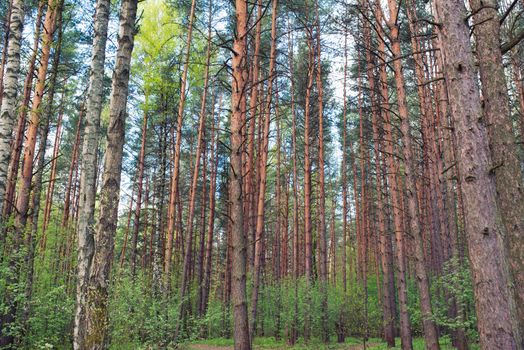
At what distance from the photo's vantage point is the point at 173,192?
39.7ft

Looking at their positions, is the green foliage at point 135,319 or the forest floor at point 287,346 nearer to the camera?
the green foliage at point 135,319

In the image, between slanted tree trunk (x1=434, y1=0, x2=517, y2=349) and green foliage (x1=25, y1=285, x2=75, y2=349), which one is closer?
slanted tree trunk (x1=434, y1=0, x2=517, y2=349)

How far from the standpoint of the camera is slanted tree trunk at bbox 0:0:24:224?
6801 mm

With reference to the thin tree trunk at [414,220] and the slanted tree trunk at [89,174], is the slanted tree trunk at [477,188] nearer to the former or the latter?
the thin tree trunk at [414,220]

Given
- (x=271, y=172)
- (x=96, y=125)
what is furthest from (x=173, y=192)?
(x=271, y=172)

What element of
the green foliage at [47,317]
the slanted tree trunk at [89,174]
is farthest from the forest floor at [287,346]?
the slanted tree trunk at [89,174]

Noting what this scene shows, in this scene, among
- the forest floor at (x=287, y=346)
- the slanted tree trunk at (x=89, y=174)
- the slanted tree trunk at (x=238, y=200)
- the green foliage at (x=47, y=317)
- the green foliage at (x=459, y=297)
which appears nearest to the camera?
the slanted tree trunk at (x=89, y=174)

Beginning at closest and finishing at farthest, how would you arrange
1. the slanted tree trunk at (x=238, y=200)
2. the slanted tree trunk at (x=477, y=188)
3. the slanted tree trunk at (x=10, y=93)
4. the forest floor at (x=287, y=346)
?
the slanted tree trunk at (x=477, y=188) → the slanted tree trunk at (x=238, y=200) → the slanted tree trunk at (x=10, y=93) → the forest floor at (x=287, y=346)

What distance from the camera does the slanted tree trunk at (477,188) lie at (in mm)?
3434

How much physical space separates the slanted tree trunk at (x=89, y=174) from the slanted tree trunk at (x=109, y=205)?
0.29 m

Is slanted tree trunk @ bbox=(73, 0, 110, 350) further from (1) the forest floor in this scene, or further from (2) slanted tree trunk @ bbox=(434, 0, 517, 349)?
(1) the forest floor

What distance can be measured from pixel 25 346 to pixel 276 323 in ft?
30.4

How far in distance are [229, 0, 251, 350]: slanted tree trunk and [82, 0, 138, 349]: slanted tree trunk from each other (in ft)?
5.59

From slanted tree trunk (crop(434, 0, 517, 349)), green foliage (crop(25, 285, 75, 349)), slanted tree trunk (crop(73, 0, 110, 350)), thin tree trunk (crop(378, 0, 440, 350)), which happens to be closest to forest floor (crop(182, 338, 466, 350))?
thin tree trunk (crop(378, 0, 440, 350))
